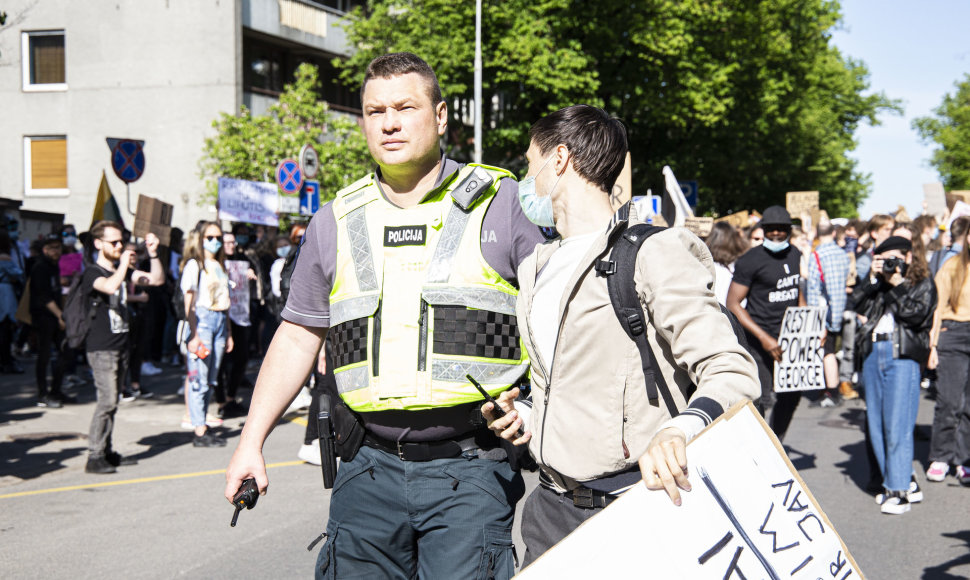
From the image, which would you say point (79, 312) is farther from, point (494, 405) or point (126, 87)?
point (126, 87)

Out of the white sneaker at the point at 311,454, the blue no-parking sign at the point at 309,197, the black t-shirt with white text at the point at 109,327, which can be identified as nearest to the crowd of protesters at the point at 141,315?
the black t-shirt with white text at the point at 109,327

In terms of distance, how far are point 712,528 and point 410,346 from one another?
1157 mm

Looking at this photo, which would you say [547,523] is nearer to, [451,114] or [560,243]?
[560,243]

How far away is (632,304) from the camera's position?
2.38 m

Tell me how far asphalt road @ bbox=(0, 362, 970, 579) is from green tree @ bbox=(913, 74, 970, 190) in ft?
171

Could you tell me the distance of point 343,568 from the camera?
2814 millimetres

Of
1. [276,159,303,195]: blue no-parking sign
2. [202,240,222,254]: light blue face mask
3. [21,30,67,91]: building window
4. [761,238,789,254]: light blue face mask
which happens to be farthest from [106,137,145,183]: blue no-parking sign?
[21,30,67,91]: building window

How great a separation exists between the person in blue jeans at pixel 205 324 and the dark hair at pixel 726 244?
4.83m

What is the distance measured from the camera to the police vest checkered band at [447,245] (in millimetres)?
2916

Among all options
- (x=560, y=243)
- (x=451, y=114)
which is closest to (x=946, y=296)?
(x=560, y=243)

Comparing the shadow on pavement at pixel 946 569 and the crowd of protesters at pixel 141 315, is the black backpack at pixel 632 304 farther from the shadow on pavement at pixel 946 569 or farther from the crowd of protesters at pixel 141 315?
the crowd of protesters at pixel 141 315

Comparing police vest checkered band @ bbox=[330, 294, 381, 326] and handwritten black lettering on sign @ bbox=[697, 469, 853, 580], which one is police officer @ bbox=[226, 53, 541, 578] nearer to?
police vest checkered band @ bbox=[330, 294, 381, 326]

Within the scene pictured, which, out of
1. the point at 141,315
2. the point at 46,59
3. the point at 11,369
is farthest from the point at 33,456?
the point at 46,59

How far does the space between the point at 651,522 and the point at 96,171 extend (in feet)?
104
